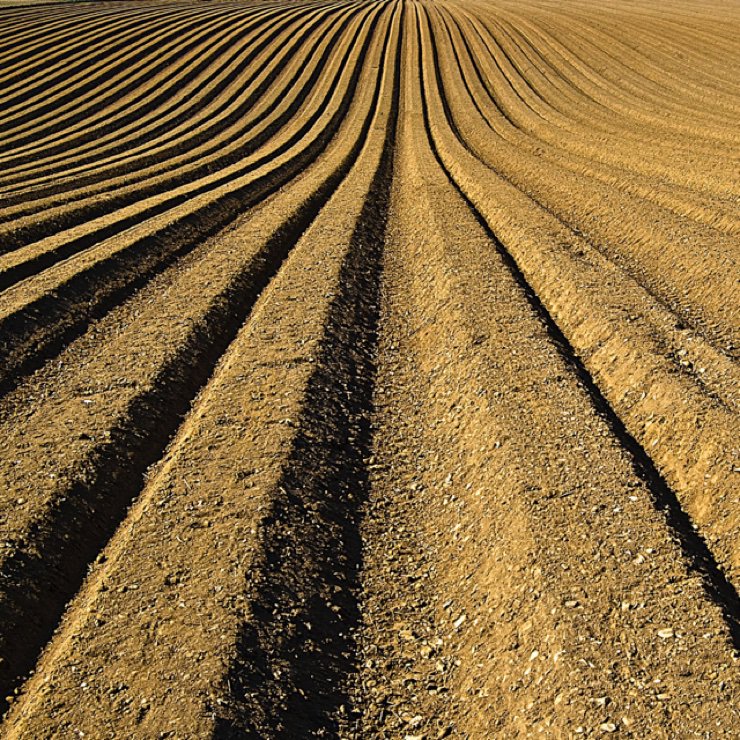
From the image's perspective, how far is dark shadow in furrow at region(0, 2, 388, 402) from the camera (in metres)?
8.52

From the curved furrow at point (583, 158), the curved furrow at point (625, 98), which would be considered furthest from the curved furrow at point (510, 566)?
the curved furrow at point (625, 98)

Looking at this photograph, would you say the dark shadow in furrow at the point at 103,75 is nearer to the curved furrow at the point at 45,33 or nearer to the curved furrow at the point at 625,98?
the curved furrow at the point at 45,33

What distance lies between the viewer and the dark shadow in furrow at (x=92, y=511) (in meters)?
4.98

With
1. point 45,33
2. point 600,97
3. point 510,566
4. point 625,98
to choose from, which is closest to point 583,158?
point 625,98

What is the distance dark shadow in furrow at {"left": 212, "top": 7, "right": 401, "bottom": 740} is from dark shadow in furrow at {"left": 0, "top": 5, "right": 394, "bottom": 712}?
4.93ft

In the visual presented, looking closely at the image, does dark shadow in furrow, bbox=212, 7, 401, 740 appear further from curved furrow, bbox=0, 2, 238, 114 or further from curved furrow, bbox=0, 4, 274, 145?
curved furrow, bbox=0, 2, 238, 114

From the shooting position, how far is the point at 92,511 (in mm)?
Answer: 6031

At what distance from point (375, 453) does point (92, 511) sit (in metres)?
2.63

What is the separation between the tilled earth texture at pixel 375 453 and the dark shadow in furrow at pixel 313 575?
0.02m

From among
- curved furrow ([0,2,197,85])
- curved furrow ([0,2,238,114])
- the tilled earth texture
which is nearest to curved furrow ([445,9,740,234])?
the tilled earth texture

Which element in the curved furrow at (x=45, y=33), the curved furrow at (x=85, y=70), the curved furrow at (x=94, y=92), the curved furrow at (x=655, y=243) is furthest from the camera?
the curved furrow at (x=45, y=33)

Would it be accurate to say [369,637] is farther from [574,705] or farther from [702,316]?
[702,316]

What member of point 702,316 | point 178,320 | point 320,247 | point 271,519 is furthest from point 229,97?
point 271,519

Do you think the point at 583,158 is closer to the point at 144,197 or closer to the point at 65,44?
the point at 144,197
